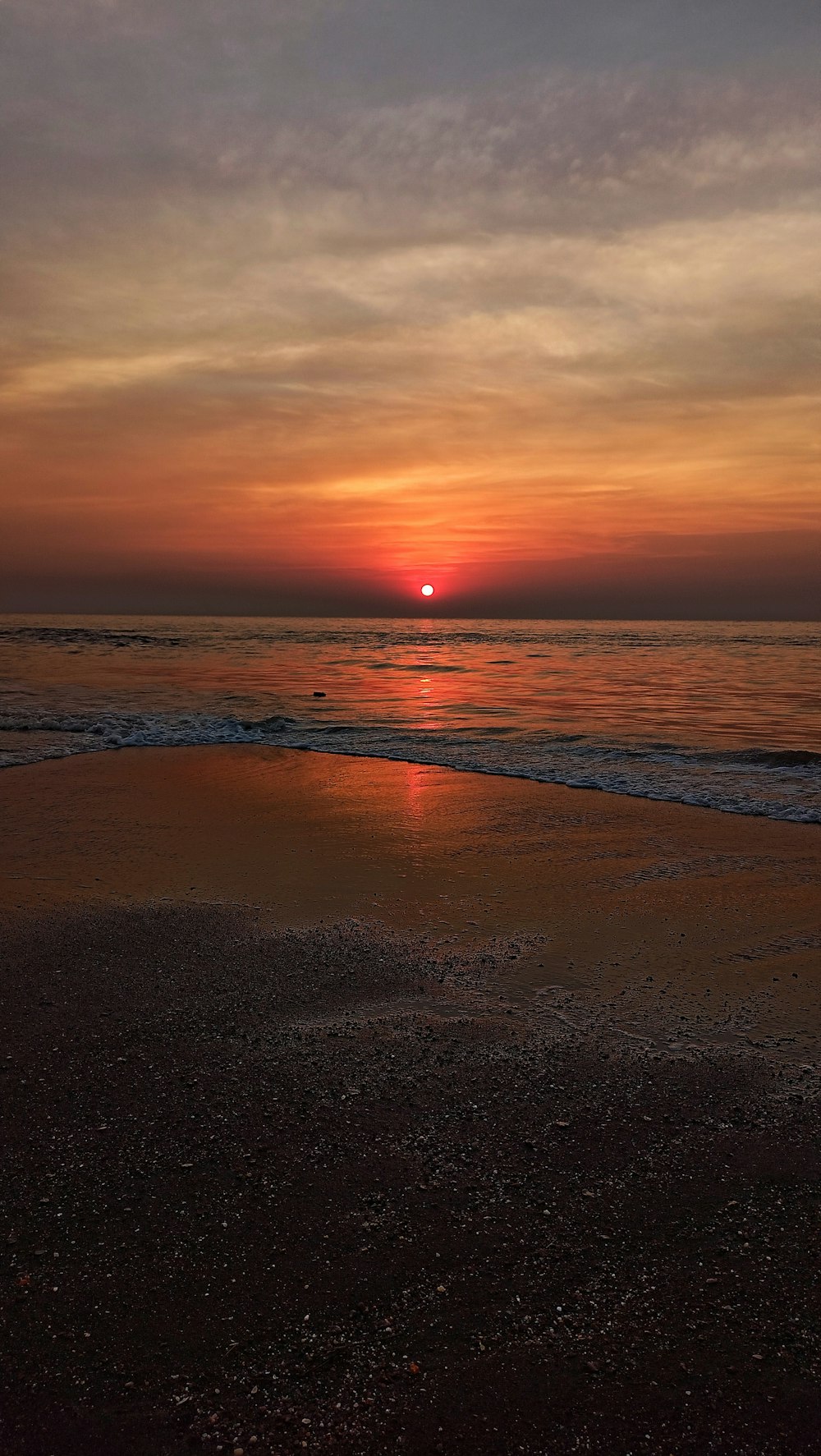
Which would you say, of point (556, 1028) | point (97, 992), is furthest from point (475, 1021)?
point (97, 992)

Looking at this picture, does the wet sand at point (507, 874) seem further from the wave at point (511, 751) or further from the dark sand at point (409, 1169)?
the wave at point (511, 751)

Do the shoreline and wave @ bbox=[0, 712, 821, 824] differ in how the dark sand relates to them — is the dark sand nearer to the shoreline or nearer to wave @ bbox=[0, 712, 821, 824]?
the shoreline

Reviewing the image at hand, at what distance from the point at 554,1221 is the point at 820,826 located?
22.9 feet

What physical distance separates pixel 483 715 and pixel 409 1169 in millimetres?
15429

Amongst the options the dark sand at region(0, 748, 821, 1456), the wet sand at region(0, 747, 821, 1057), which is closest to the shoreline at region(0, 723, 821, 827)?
the wet sand at region(0, 747, 821, 1057)

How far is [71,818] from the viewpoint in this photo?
8.26 m

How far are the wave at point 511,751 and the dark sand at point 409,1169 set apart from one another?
4.09 meters

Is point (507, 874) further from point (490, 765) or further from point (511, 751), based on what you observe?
point (511, 751)

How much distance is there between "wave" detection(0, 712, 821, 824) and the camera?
10.2 meters

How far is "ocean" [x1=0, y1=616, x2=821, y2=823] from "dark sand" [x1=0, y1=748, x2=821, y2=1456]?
5.29m

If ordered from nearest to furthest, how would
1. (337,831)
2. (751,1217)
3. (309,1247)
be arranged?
(309,1247) → (751,1217) → (337,831)

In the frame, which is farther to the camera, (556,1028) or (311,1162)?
(556,1028)

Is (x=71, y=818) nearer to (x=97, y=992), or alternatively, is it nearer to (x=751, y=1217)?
(x=97, y=992)

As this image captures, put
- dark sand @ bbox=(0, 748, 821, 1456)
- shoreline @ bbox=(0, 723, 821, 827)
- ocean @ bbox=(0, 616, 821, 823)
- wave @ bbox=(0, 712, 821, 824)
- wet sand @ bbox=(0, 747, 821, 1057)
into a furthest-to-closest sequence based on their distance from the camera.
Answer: ocean @ bbox=(0, 616, 821, 823) < wave @ bbox=(0, 712, 821, 824) < shoreline @ bbox=(0, 723, 821, 827) < wet sand @ bbox=(0, 747, 821, 1057) < dark sand @ bbox=(0, 748, 821, 1456)
